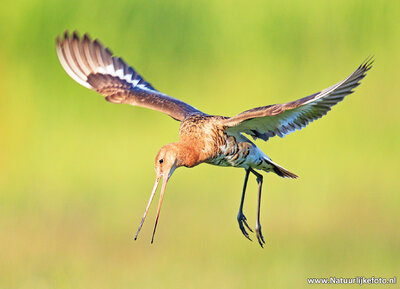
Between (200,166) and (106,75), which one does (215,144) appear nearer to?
(106,75)

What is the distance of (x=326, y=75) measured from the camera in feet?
36.6

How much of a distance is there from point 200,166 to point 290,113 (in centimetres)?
405

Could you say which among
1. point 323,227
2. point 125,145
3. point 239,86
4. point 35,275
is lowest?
point 35,275

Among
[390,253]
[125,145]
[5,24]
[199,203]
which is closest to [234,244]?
[199,203]

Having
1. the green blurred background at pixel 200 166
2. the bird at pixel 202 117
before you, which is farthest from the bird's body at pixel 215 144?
the green blurred background at pixel 200 166

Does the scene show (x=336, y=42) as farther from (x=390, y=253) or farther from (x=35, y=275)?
(x=35, y=275)

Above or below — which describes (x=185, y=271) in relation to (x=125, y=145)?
below

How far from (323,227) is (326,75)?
101 inches

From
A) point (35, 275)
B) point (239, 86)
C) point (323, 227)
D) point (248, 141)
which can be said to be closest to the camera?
point (248, 141)

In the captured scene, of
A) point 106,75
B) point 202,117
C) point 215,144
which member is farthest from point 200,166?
point 215,144

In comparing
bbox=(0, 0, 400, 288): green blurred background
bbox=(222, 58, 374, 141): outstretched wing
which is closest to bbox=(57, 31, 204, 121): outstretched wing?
bbox=(222, 58, 374, 141): outstretched wing

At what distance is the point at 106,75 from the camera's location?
8.10 meters

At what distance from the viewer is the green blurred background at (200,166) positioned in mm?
8500

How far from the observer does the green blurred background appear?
850 centimetres
